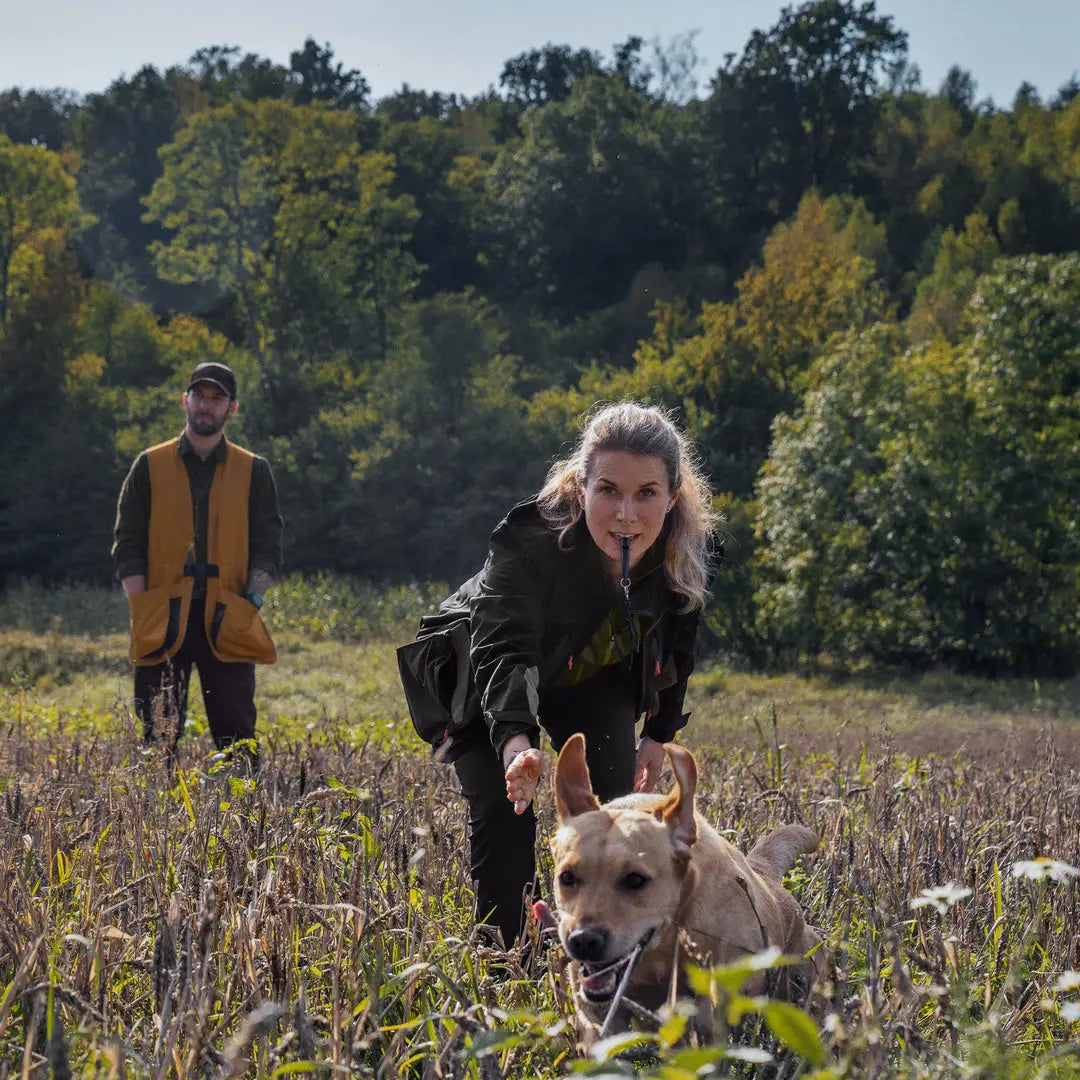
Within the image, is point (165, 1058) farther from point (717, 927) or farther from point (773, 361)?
point (773, 361)

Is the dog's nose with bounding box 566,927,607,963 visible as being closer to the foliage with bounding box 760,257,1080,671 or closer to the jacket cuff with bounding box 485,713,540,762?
the jacket cuff with bounding box 485,713,540,762

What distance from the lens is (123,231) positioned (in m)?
77.1

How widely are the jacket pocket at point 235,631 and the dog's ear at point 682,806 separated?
5.13 m

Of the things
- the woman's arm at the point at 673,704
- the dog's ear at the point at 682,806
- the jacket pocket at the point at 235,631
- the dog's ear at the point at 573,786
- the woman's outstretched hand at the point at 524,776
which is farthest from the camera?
the jacket pocket at the point at 235,631

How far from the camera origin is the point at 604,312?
64000 mm

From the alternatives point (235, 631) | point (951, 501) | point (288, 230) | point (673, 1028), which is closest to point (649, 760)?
point (673, 1028)

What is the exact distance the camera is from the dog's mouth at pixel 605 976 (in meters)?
2.89

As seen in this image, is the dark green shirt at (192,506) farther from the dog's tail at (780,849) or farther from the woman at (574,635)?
the dog's tail at (780,849)

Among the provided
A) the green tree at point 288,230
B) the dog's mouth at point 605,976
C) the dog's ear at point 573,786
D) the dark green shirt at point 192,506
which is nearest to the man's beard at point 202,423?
the dark green shirt at point 192,506

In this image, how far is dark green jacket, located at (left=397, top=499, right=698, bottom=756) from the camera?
4.04 metres

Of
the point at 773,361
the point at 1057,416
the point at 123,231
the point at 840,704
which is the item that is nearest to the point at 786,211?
the point at 773,361

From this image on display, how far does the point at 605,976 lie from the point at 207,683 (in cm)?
549

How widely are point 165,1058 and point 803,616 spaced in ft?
96.1

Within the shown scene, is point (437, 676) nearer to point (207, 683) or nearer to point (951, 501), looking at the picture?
point (207, 683)
